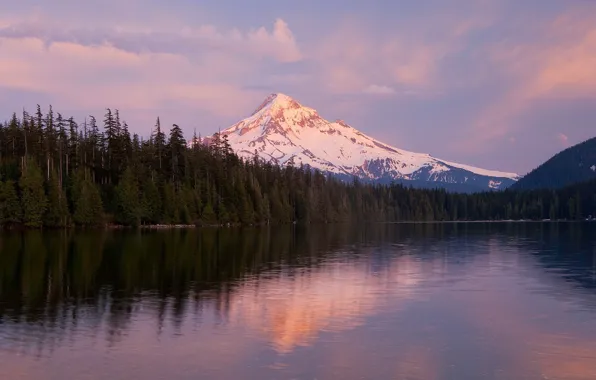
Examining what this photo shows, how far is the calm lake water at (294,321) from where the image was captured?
2147 centimetres

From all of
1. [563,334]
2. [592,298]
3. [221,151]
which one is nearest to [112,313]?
[563,334]

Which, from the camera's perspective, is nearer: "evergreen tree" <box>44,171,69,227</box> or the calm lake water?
the calm lake water

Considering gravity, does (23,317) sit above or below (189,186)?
below

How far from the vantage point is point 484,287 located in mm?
42500

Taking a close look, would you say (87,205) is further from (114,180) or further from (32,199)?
(114,180)

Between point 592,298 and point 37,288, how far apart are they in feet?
109

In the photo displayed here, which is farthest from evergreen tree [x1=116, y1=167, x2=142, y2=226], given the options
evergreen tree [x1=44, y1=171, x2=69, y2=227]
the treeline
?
evergreen tree [x1=44, y1=171, x2=69, y2=227]

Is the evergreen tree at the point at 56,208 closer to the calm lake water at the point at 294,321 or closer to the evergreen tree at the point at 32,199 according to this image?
the evergreen tree at the point at 32,199

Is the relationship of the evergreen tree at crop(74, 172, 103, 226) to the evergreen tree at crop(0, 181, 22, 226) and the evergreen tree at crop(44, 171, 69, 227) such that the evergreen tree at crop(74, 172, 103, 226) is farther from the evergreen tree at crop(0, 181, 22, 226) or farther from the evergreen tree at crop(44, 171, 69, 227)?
the evergreen tree at crop(0, 181, 22, 226)

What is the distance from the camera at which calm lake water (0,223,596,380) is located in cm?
2147

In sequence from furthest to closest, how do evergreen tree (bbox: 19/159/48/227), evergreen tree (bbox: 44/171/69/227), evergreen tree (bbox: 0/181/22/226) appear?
evergreen tree (bbox: 44/171/69/227) → evergreen tree (bbox: 19/159/48/227) → evergreen tree (bbox: 0/181/22/226)

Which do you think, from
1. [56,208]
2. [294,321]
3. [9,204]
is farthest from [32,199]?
[294,321]

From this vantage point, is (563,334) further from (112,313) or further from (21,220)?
(21,220)

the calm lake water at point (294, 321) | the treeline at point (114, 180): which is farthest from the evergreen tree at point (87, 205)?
the calm lake water at point (294, 321)
